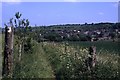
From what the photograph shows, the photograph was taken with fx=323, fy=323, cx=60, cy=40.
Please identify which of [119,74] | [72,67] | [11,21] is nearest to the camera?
[119,74]

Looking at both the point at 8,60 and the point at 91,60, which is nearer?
the point at 8,60

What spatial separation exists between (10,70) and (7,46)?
92 centimetres

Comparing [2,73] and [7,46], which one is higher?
[7,46]

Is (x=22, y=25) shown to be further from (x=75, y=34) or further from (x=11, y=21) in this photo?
(x=75, y=34)

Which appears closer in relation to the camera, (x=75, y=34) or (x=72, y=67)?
(x=72, y=67)

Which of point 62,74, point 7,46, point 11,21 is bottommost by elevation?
point 62,74

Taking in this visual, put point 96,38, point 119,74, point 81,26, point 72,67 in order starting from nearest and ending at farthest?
point 119,74
point 72,67
point 96,38
point 81,26

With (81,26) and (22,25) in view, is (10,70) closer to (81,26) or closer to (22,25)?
(22,25)

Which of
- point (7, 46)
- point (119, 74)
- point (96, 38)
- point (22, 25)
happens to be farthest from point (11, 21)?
point (96, 38)

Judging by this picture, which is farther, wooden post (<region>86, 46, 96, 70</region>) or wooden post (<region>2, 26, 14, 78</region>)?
wooden post (<region>86, 46, 96, 70</region>)

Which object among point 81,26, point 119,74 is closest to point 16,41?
point 119,74

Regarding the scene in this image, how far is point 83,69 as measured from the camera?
12750 mm

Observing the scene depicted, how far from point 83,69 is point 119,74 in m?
1.60

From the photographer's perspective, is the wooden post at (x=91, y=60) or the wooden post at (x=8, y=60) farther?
the wooden post at (x=91, y=60)
